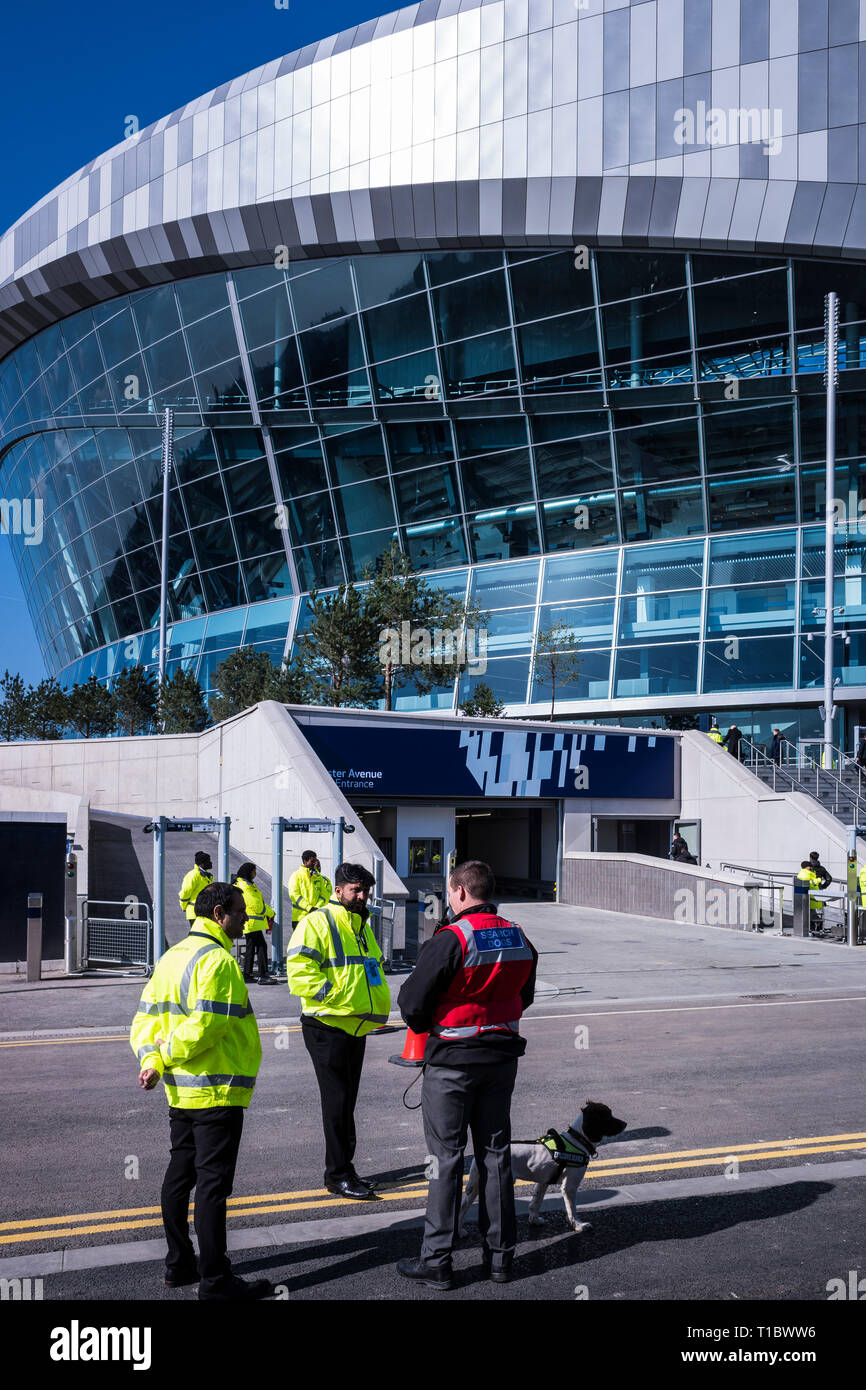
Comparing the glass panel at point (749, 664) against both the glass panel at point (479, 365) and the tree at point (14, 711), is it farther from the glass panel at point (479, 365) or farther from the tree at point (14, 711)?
the tree at point (14, 711)

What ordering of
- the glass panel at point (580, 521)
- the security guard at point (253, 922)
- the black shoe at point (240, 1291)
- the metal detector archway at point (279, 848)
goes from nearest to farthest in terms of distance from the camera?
the black shoe at point (240, 1291) < the security guard at point (253, 922) < the metal detector archway at point (279, 848) < the glass panel at point (580, 521)

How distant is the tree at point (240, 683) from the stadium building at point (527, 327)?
25.5ft

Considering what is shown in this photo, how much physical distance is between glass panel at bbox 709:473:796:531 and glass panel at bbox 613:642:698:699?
16.0 feet

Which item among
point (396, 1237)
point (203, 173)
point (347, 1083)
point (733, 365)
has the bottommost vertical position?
point (396, 1237)

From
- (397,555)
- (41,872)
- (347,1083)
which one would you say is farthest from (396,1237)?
(397,555)

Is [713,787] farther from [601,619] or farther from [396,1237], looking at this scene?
[396,1237]

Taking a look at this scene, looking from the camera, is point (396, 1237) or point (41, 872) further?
point (41, 872)

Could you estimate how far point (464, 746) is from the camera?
27.8 m

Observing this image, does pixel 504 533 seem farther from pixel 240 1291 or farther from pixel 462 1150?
pixel 240 1291

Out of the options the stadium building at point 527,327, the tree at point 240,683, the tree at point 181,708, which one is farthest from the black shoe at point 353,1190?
the stadium building at point 527,327

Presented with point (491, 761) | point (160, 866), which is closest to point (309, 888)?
point (160, 866)

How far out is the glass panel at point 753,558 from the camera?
4050 centimetres

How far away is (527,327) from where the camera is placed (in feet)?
137
